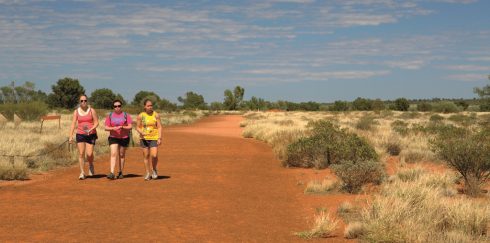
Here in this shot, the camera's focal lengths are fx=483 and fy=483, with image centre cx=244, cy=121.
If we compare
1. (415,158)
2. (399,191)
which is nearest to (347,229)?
(399,191)

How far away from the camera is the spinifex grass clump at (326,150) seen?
1367 cm

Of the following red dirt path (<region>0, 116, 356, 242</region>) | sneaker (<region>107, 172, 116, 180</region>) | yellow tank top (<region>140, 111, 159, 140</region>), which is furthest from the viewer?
sneaker (<region>107, 172, 116, 180</region>)

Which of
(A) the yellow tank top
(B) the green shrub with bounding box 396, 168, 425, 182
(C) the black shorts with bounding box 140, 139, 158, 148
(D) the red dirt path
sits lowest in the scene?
(D) the red dirt path

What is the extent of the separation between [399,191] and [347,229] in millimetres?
2314

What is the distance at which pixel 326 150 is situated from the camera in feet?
46.8

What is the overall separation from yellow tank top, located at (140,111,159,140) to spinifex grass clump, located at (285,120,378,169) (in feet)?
16.4

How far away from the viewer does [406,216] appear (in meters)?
6.79

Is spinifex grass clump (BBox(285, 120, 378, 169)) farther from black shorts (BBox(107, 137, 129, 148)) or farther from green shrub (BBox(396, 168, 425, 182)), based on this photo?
black shorts (BBox(107, 137, 129, 148))

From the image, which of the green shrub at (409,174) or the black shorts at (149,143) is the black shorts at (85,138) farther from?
the green shrub at (409,174)

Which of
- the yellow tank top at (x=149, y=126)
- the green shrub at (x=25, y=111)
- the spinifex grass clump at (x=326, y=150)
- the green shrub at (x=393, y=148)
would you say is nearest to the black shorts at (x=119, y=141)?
the yellow tank top at (x=149, y=126)

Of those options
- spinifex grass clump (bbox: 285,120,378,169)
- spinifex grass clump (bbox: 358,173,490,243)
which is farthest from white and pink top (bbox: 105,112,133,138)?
spinifex grass clump (bbox: 358,173,490,243)

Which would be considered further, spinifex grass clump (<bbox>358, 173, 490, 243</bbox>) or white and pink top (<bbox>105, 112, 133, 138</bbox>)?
white and pink top (<bbox>105, 112, 133, 138</bbox>)

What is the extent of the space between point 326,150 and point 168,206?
272 inches

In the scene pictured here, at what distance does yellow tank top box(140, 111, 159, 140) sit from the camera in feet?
35.7
